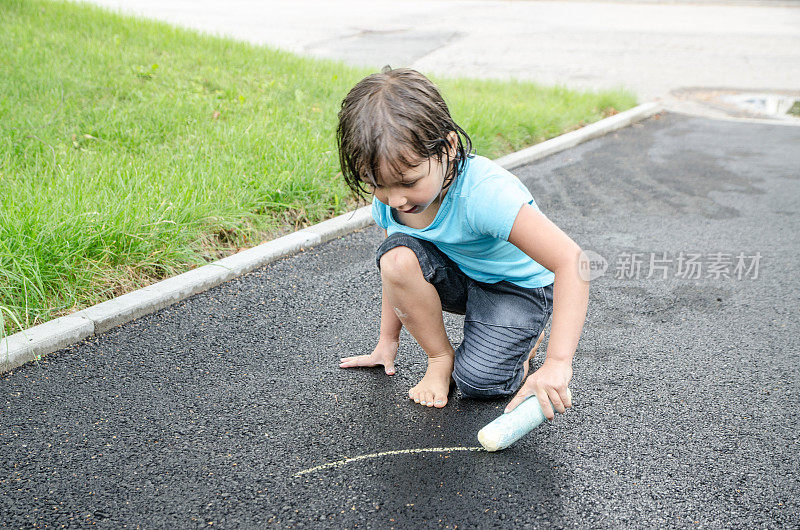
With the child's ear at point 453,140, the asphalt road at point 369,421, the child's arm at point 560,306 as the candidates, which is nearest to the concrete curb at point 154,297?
the asphalt road at point 369,421

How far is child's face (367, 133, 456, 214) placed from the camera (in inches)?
79.5

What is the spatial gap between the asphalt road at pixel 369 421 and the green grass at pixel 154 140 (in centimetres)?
37

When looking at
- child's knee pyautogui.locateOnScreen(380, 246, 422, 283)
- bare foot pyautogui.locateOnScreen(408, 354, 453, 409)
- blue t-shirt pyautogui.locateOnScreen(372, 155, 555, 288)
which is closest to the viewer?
blue t-shirt pyautogui.locateOnScreen(372, 155, 555, 288)

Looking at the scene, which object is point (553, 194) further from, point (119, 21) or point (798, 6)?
point (798, 6)

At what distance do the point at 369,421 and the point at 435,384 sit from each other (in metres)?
0.28

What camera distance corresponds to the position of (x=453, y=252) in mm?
2471

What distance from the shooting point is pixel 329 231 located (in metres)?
4.12

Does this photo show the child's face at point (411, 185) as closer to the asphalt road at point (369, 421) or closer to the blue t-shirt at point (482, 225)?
A: the blue t-shirt at point (482, 225)

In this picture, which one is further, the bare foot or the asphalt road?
the bare foot

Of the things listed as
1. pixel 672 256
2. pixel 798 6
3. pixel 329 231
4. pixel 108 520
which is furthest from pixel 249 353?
pixel 798 6

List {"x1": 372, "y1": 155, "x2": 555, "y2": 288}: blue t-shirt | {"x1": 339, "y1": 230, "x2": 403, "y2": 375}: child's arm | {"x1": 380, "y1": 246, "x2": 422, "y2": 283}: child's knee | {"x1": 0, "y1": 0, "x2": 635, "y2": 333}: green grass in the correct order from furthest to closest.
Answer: {"x1": 0, "y1": 0, "x2": 635, "y2": 333}: green grass < {"x1": 339, "y1": 230, "x2": 403, "y2": 375}: child's arm < {"x1": 380, "y1": 246, "x2": 422, "y2": 283}: child's knee < {"x1": 372, "y1": 155, "x2": 555, "y2": 288}: blue t-shirt

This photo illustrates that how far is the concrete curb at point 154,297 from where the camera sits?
8.96 feet

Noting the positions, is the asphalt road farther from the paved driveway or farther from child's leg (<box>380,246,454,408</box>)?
the paved driveway

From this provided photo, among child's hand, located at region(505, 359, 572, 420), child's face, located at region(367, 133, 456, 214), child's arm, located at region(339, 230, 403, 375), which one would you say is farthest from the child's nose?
child's arm, located at region(339, 230, 403, 375)
